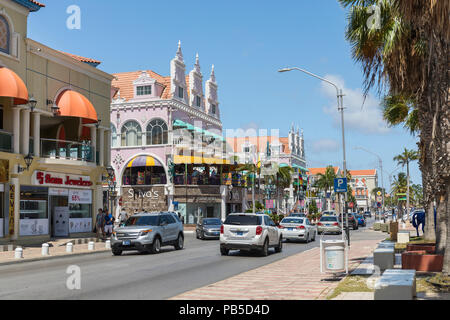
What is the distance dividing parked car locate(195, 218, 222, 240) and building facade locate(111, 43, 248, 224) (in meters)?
20.8

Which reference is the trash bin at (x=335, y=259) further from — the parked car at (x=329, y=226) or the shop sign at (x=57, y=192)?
the parked car at (x=329, y=226)

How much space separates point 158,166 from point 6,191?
31384 mm

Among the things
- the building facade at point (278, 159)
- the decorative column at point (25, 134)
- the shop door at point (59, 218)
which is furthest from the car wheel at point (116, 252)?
the building facade at point (278, 159)

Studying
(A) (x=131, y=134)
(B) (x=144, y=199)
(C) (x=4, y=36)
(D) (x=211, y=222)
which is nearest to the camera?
(C) (x=4, y=36)

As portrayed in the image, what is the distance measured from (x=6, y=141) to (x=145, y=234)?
9.54 meters

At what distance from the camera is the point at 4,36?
26312 mm

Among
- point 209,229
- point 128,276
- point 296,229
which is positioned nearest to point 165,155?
point 209,229

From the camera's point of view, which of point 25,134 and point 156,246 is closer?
point 156,246

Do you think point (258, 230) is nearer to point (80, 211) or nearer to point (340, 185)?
point (340, 185)

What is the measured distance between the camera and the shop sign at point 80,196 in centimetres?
3147

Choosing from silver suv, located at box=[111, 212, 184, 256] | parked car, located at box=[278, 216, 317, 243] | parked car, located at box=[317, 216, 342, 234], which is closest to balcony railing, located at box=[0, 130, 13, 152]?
silver suv, located at box=[111, 212, 184, 256]

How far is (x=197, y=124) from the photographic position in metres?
61.1
